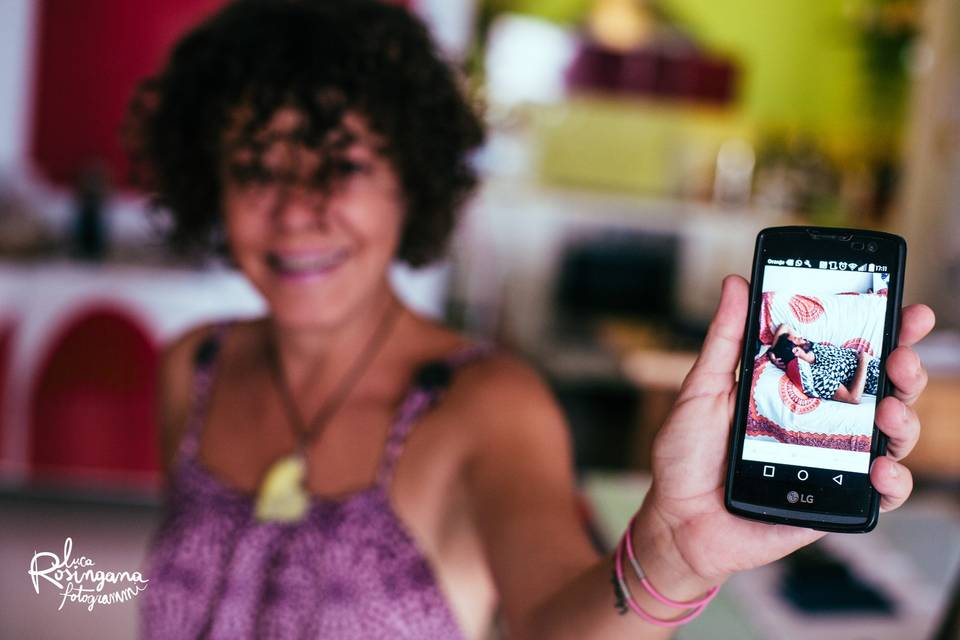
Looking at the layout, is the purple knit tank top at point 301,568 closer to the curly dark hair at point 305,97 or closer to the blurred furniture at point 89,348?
the curly dark hair at point 305,97

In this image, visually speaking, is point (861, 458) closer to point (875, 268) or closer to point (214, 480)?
point (875, 268)

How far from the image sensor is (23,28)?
2.47 m

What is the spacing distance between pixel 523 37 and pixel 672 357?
254cm

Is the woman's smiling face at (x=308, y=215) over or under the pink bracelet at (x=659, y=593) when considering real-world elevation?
over

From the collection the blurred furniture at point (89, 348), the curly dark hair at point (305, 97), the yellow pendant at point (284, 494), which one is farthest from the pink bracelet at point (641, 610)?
the blurred furniture at point (89, 348)

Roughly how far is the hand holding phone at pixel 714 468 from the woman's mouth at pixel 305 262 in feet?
1.64

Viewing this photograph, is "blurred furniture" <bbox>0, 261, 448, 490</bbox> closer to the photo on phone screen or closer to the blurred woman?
the blurred woman

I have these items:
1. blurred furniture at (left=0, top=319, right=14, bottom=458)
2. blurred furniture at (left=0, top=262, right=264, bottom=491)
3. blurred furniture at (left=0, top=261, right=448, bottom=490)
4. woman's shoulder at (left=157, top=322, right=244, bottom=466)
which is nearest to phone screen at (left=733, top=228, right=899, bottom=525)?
woman's shoulder at (left=157, top=322, right=244, bottom=466)

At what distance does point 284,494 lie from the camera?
845 millimetres

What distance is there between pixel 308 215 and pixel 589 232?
3.72 meters

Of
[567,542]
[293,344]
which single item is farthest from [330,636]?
[293,344]

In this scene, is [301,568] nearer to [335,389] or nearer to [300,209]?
[335,389]

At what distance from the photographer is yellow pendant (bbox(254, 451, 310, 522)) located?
83cm

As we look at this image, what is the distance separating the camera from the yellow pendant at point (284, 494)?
0.83 metres
